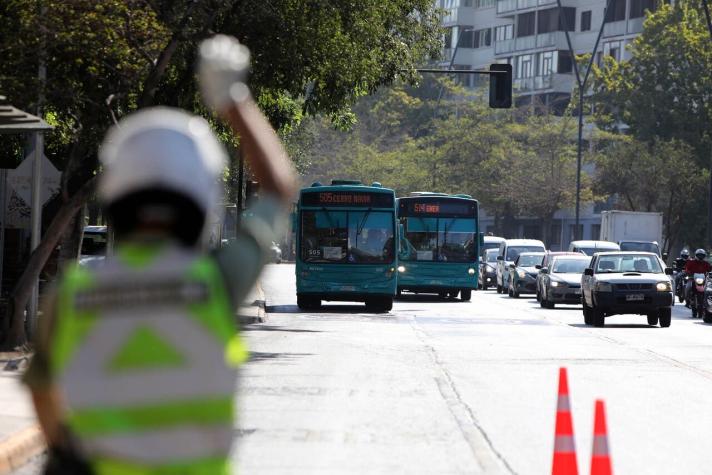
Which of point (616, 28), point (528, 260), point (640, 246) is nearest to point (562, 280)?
point (528, 260)

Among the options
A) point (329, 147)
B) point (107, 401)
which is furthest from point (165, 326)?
point (329, 147)

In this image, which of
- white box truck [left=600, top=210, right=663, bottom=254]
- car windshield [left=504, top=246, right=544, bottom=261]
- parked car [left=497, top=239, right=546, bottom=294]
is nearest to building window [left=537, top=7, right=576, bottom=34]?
white box truck [left=600, top=210, right=663, bottom=254]

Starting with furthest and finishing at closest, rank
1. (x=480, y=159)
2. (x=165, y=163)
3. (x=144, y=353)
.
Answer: (x=480, y=159), (x=165, y=163), (x=144, y=353)

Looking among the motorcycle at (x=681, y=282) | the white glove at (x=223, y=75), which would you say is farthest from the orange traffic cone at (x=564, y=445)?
the motorcycle at (x=681, y=282)

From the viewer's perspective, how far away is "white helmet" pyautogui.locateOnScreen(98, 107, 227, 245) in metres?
3.37

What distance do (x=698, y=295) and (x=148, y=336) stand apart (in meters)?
36.5

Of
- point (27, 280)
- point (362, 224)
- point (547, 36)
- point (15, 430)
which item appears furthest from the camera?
point (547, 36)

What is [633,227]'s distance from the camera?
2469 inches

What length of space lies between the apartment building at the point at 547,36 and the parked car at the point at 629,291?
202 feet

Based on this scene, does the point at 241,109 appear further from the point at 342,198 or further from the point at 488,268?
the point at 488,268

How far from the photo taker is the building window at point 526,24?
104375 mm

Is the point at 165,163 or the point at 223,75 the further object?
the point at 223,75

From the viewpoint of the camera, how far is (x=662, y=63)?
253ft

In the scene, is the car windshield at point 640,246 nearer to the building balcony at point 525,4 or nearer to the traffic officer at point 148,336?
the building balcony at point 525,4
